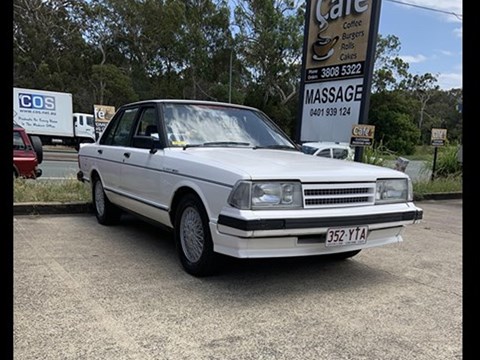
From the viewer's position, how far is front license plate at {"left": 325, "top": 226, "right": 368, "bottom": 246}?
142 inches

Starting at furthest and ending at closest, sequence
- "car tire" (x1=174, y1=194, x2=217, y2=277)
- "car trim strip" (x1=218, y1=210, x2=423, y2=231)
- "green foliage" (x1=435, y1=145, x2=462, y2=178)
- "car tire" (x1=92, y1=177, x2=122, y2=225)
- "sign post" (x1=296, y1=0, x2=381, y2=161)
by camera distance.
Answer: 1. "green foliage" (x1=435, y1=145, x2=462, y2=178)
2. "sign post" (x1=296, y1=0, x2=381, y2=161)
3. "car tire" (x1=92, y1=177, x2=122, y2=225)
4. "car tire" (x1=174, y1=194, x2=217, y2=277)
5. "car trim strip" (x1=218, y1=210, x2=423, y2=231)

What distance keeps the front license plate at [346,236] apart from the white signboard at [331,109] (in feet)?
14.5

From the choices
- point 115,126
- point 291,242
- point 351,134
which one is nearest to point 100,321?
point 291,242

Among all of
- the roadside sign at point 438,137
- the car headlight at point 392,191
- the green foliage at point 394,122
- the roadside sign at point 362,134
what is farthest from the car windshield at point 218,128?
the green foliage at point 394,122

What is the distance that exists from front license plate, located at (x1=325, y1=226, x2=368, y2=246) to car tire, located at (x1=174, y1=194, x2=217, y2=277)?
0.96 meters

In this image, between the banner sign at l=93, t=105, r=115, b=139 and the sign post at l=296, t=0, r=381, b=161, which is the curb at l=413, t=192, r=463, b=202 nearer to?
the sign post at l=296, t=0, r=381, b=161

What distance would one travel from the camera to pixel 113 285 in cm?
377

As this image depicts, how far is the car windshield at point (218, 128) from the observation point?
462 centimetres

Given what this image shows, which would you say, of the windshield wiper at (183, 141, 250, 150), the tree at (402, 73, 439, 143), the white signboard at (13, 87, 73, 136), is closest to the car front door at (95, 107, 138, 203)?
the windshield wiper at (183, 141, 250, 150)

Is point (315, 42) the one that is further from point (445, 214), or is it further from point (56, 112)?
point (56, 112)

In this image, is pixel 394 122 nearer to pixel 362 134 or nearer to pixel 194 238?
pixel 362 134

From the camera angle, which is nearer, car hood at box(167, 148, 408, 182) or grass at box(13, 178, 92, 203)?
car hood at box(167, 148, 408, 182)

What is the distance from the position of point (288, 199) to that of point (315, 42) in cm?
591

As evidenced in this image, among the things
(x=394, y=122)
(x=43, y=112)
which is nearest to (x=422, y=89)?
(x=394, y=122)
